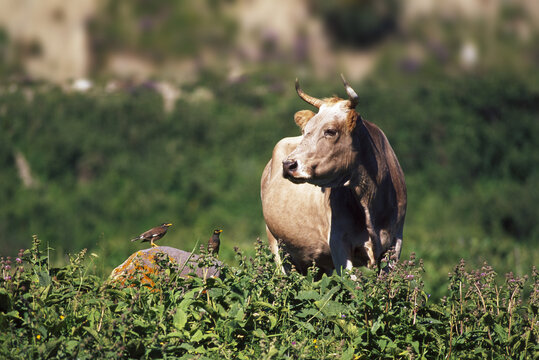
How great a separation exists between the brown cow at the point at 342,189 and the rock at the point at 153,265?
3.24ft

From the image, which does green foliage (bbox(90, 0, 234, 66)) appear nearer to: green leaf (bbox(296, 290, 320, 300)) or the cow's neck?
the cow's neck

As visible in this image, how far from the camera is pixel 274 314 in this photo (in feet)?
17.3

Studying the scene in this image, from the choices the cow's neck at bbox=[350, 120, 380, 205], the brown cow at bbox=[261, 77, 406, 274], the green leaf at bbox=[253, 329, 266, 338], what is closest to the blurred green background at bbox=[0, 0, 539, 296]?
the brown cow at bbox=[261, 77, 406, 274]

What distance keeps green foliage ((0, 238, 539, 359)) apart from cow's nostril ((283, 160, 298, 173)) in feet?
1.95

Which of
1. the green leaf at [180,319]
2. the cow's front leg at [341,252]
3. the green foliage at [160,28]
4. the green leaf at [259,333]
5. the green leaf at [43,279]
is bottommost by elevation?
the green foliage at [160,28]

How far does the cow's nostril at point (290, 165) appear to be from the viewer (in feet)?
18.1

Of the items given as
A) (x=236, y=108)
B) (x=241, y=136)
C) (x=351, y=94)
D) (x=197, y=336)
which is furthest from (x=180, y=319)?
(x=236, y=108)

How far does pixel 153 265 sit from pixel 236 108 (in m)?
17.9

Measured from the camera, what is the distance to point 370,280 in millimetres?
5246

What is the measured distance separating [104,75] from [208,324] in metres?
15.3

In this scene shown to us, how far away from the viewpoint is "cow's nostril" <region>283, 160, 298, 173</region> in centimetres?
550

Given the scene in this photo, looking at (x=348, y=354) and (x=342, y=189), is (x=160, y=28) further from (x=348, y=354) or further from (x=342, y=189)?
(x=348, y=354)

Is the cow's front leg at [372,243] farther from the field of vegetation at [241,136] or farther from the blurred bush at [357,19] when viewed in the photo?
the blurred bush at [357,19]

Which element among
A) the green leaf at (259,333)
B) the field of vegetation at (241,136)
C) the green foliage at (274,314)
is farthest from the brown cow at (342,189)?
the field of vegetation at (241,136)
